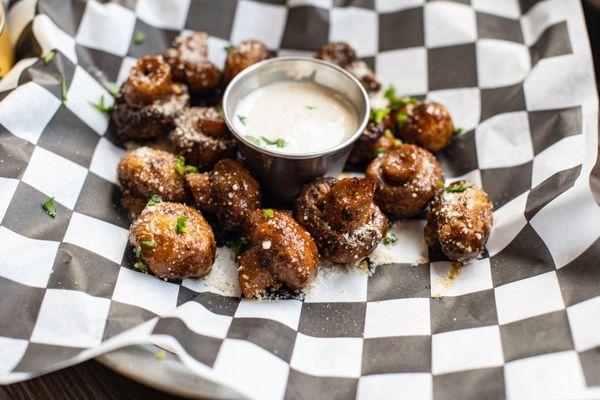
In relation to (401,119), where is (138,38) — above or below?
above

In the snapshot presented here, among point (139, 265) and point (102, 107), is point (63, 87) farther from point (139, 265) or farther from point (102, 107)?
point (139, 265)

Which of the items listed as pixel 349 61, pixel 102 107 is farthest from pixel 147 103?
pixel 349 61

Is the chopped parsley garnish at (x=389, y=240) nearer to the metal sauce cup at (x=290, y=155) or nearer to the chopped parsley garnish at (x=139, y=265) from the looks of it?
the metal sauce cup at (x=290, y=155)

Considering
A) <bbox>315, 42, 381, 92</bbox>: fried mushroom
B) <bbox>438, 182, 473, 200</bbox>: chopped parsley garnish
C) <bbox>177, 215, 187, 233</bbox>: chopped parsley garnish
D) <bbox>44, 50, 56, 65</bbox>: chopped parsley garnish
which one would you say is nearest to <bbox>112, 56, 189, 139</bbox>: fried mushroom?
<bbox>44, 50, 56, 65</bbox>: chopped parsley garnish

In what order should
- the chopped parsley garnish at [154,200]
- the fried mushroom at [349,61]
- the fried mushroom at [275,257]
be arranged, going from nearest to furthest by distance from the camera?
1. the fried mushroom at [275,257]
2. the chopped parsley garnish at [154,200]
3. the fried mushroom at [349,61]

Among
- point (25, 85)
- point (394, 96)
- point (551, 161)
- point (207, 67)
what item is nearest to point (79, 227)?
point (25, 85)

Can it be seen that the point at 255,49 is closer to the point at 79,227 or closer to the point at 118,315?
the point at 79,227

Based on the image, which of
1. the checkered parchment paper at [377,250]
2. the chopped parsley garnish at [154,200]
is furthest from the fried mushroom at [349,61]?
the chopped parsley garnish at [154,200]
